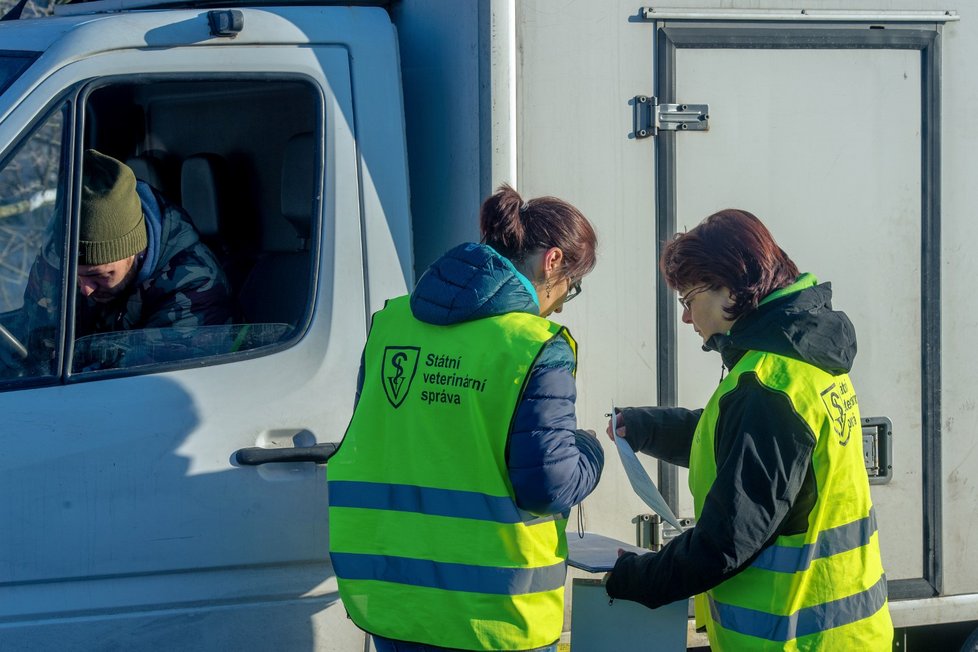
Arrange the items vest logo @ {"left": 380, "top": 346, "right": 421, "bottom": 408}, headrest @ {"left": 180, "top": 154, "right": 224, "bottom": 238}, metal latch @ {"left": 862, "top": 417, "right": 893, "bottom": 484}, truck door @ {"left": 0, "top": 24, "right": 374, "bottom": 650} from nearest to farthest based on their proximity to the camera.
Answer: vest logo @ {"left": 380, "top": 346, "right": 421, "bottom": 408} → truck door @ {"left": 0, "top": 24, "right": 374, "bottom": 650} → metal latch @ {"left": 862, "top": 417, "right": 893, "bottom": 484} → headrest @ {"left": 180, "top": 154, "right": 224, "bottom": 238}

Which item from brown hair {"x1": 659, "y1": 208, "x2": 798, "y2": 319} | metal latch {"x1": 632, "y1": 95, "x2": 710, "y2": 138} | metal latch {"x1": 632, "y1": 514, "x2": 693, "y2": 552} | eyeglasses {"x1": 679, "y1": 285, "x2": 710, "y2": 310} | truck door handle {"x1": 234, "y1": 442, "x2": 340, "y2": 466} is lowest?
metal latch {"x1": 632, "y1": 514, "x2": 693, "y2": 552}

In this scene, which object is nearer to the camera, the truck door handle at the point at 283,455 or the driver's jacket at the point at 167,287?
the truck door handle at the point at 283,455

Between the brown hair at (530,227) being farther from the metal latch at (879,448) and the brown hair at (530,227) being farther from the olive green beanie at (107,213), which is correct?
the metal latch at (879,448)

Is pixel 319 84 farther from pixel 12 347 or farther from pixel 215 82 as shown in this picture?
pixel 12 347

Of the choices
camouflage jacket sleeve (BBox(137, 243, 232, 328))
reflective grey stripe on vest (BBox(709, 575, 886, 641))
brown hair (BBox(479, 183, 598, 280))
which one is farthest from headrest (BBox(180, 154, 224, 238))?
reflective grey stripe on vest (BBox(709, 575, 886, 641))

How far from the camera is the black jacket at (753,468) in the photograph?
6.72 ft

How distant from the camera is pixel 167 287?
8.90 ft

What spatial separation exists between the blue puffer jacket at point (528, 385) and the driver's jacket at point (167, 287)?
29.2 inches

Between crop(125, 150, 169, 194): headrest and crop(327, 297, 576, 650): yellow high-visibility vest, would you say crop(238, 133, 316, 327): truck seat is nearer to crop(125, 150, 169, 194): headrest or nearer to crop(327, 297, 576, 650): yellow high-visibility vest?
crop(125, 150, 169, 194): headrest

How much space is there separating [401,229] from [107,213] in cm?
69

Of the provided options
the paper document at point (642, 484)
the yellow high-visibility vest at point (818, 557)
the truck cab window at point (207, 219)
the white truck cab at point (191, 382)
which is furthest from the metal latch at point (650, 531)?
the truck cab window at point (207, 219)

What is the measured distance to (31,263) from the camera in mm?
2479

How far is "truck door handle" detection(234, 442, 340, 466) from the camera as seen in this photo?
98.8 inches

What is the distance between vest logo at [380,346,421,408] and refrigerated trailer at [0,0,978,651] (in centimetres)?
43
